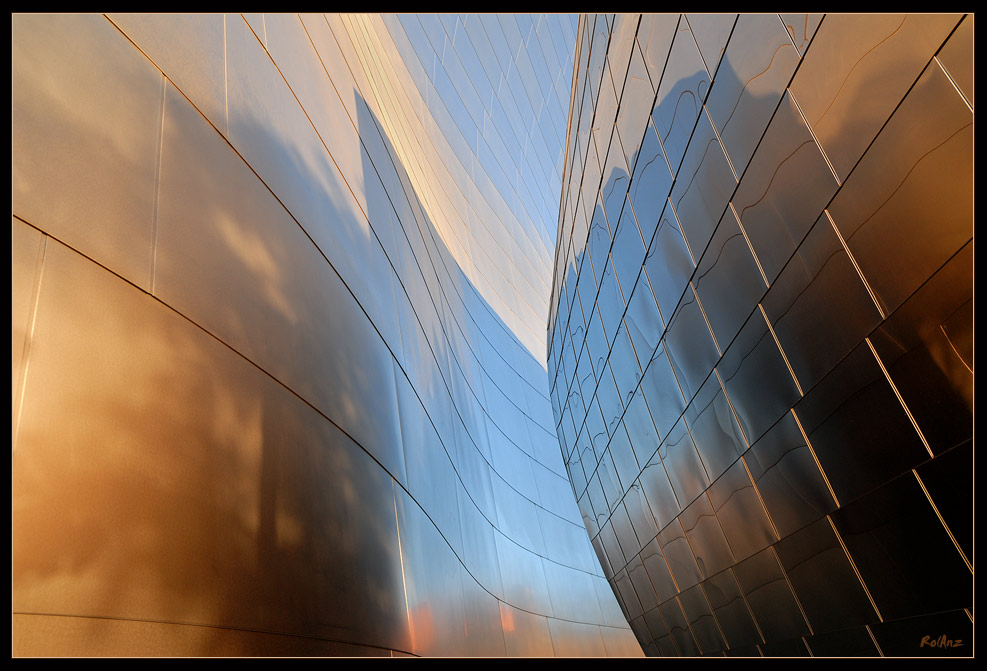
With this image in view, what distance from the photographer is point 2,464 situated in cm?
364

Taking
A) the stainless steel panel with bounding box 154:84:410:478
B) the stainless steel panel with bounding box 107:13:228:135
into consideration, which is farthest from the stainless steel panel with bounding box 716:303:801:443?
the stainless steel panel with bounding box 107:13:228:135

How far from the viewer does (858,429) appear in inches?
328

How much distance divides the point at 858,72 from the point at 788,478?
5.81 meters

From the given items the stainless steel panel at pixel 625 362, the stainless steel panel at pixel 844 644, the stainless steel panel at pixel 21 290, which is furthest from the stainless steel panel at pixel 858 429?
the stainless steel panel at pixel 21 290

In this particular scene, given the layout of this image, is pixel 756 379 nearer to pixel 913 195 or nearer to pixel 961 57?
pixel 913 195

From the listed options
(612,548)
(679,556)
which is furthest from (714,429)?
(612,548)

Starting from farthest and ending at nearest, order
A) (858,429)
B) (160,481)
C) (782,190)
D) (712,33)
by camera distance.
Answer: (712,33) → (782,190) → (858,429) → (160,481)

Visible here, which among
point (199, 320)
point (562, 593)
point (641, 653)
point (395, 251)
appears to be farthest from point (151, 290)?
point (641, 653)

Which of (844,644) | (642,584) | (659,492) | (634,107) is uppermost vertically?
(634,107)

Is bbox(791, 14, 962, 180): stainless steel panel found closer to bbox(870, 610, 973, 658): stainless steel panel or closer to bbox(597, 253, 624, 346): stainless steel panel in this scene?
bbox(870, 610, 973, 658): stainless steel panel

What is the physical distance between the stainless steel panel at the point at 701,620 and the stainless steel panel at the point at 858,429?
7.55 meters

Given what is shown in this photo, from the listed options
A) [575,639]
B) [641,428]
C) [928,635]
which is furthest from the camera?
[575,639]

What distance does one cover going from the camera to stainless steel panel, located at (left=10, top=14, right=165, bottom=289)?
184 inches

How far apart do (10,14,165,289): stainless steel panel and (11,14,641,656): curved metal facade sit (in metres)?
0.02
